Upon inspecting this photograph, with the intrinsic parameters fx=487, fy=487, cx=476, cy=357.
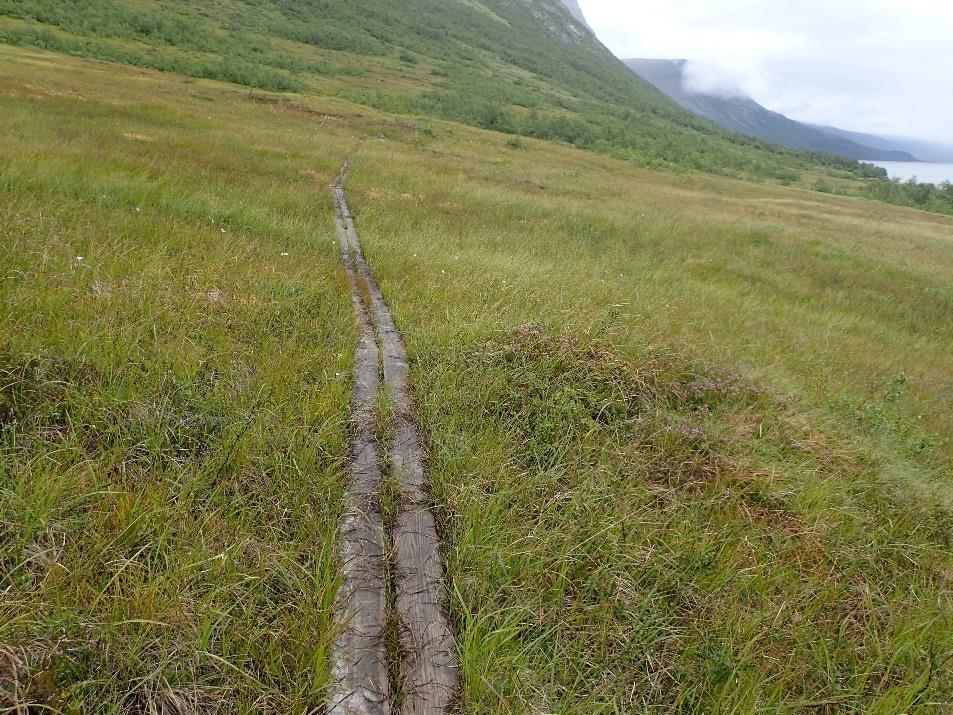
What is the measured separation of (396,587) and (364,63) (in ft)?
355

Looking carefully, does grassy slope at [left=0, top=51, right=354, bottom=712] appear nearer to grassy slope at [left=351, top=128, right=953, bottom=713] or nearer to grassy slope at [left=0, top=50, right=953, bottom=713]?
grassy slope at [left=0, top=50, right=953, bottom=713]

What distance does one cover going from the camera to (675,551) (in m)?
2.99

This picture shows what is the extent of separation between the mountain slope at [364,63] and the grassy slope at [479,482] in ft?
192

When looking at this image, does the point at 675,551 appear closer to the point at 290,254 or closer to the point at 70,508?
the point at 70,508

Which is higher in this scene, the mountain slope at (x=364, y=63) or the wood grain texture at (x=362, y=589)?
the mountain slope at (x=364, y=63)

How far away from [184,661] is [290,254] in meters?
6.80

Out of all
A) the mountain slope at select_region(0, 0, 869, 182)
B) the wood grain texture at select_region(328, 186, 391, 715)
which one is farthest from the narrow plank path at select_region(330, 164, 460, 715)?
the mountain slope at select_region(0, 0, 869, 182)

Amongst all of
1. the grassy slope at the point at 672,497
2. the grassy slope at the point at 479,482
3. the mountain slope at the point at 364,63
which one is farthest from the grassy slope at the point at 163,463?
the mountain slope at the point at 364,63

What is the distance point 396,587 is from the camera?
97.4 inches

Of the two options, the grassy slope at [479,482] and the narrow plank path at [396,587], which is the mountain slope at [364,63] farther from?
the narrow plank path at [396,587]

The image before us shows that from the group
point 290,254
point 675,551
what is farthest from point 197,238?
point 675,551

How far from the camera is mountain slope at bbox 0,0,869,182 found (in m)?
58.5

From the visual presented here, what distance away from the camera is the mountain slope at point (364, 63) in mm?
58500

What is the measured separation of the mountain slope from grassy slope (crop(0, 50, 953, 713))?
5860cm
